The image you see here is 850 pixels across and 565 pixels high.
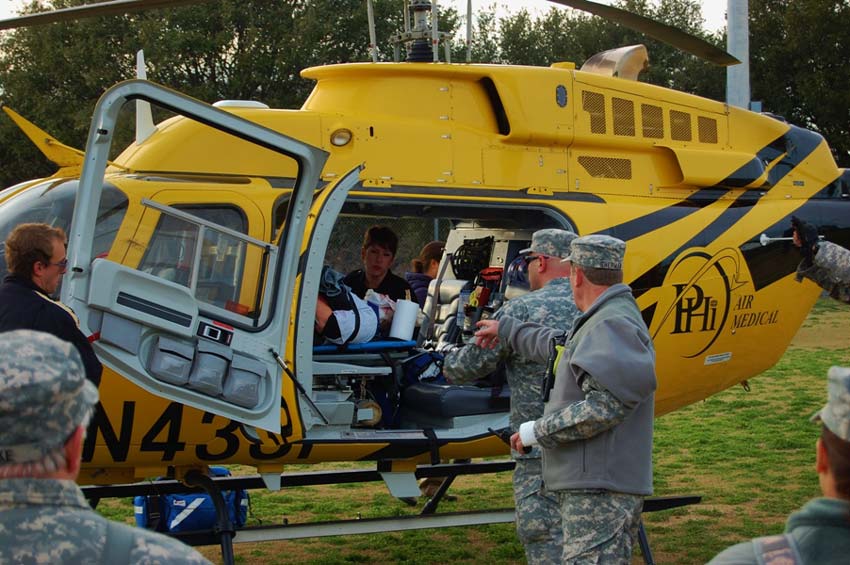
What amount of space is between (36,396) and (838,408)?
1.36 meters

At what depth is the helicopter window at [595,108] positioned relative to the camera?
7082mm

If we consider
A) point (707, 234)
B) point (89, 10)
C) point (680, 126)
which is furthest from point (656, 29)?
point (89, 10)

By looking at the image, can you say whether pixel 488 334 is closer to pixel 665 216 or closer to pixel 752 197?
pixel 665 216

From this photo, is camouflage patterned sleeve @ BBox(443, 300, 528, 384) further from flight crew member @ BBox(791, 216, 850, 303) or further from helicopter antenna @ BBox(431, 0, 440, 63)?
flight crew member @ BBox(791, 216, 850, 303)

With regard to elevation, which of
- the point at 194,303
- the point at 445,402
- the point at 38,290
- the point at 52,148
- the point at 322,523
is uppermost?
the point at 52,148

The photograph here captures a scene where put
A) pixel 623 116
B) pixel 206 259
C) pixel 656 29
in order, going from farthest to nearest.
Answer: pixel 623 116, pixel 656 29, pixel 206 259

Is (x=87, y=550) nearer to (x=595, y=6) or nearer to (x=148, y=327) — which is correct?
(x=148, y=327)

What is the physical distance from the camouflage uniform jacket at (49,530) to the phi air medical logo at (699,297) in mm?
5451

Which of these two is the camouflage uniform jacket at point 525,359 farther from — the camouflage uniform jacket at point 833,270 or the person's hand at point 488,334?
the camouflage uniform jacket at point 833,270

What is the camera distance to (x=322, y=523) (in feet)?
21.0

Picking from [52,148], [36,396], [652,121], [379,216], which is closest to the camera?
[36,396]

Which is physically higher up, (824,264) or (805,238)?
(805,238)

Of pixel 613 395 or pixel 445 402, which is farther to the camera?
pixel 445 402

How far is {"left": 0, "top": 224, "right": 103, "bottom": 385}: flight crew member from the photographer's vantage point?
4480 millimetres
